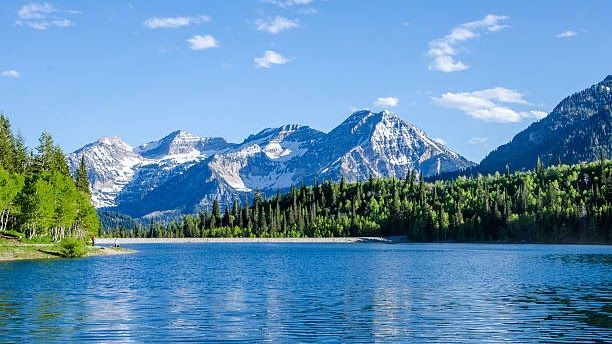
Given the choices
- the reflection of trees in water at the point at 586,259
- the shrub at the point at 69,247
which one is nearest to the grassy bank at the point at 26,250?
the shrub at the point at 69,247

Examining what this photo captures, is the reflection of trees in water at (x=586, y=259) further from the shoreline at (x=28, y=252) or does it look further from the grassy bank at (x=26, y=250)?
the grassy bank at (x=26, y=250)

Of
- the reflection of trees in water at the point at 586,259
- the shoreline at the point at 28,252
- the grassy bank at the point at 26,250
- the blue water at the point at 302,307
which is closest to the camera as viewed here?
the blue water at the point at 302,307

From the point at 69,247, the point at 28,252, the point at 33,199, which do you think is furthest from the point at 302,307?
the point at 33,199

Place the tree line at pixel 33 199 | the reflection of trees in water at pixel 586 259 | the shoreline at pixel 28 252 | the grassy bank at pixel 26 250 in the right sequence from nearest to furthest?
the shoreline at pixel 28 252 → the grassy bank at pixel 26 250 → the reflection of trees in water at pixel 586 259 → the tree line at pixel 33 199

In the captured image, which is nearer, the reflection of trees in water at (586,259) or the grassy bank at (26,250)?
the grassy bank at (26,250)

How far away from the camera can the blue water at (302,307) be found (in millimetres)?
46938

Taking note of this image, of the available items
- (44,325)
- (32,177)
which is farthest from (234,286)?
(32,177)

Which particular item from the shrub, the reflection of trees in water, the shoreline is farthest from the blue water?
the reflection of trees in water

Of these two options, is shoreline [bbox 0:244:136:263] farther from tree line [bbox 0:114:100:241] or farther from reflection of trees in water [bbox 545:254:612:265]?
reflection of trees in water [bbox 545:254:612:265]

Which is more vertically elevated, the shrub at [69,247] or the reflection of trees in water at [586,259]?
the shrub at [69,247]

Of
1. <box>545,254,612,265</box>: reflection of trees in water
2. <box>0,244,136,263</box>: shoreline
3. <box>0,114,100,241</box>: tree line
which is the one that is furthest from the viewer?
<box>0,114,100,241</box>: tree line

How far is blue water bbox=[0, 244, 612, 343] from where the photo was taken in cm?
4694

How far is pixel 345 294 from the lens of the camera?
7294 cm

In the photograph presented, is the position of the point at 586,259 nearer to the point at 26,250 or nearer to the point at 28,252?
the point at 28,252
